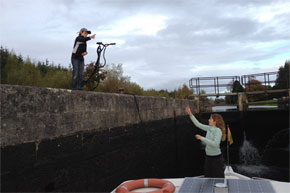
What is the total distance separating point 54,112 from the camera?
3365 millimetres

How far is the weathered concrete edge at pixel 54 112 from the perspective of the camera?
2.76 metres

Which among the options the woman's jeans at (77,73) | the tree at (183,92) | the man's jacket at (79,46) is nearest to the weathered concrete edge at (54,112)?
the woman's jeans at (77,73)

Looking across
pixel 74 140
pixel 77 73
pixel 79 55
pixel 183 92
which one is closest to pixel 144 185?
pixel 74 140

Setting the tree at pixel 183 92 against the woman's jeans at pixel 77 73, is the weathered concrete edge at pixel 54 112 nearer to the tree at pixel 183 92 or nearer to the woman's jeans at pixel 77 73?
the woman's jeans at pixel 77 73

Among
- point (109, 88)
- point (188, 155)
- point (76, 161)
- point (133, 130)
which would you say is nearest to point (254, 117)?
point (188, 155)

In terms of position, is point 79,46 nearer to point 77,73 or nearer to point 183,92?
point 77,73

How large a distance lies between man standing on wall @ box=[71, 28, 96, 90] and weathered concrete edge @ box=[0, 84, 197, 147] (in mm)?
755

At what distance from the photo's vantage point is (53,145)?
331cm

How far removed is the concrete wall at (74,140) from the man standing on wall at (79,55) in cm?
77

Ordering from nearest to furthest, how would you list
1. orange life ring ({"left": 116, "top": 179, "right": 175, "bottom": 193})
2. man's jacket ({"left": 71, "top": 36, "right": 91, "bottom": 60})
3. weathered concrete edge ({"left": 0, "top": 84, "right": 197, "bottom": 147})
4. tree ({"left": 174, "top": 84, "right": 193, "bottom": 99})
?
orange life ring ({"left": 116, "top": 179, "right": 175, "bottom": 193}) → weathered concrete edge ({"left": 0, "top": 84, "right": 197, "bottom": 147}) → man's jacket ({"left": 71, "top": 36, "right": 91, "bottom": 60}) → tree ({"left": 174, "top": 84, "right": 193, "bottom": 99})

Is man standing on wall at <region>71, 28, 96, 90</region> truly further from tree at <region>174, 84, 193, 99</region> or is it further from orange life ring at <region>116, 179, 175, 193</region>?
tree at <region>174, 84, 193, 99</region>

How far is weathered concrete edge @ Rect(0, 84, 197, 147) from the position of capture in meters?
2.76

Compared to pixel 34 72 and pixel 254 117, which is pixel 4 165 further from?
pixel 254 117

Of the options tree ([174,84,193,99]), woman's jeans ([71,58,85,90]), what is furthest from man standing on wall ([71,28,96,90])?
tree ([174,84,193,99])
